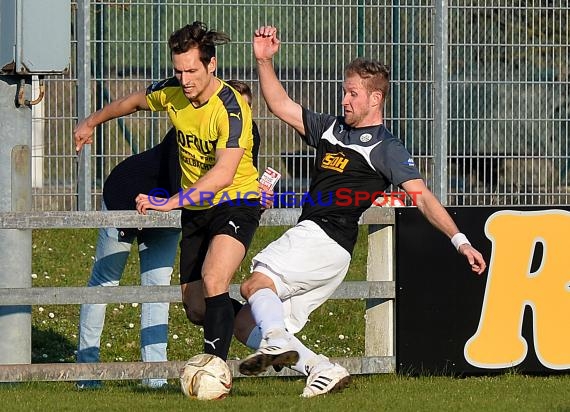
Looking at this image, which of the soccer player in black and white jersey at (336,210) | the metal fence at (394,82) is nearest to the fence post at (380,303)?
the soccer player in black and white jersey at (336,210)

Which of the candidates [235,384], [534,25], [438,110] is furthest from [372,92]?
[534,25]

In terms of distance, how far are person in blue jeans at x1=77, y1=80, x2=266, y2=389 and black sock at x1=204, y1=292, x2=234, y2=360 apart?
1.32 metres

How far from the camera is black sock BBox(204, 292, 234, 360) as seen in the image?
25.8 ft

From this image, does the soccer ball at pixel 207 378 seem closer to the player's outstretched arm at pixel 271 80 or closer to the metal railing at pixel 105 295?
the metal railing at pixel 105 295

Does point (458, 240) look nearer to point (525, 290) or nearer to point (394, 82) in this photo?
point (525, 290)

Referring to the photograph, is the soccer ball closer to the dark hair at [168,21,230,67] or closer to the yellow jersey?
the yellow jersey

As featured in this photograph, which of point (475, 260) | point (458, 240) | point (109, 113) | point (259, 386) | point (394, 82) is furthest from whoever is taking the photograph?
point (394, 82)

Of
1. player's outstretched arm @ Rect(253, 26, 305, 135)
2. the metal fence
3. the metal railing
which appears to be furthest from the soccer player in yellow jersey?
the metal fence

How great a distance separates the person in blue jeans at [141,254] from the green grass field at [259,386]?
259 mm

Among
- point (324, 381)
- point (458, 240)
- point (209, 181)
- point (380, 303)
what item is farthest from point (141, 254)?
point (458, 240)

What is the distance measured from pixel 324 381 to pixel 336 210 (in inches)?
39.3

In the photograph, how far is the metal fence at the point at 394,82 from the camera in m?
11.8

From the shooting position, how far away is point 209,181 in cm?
776

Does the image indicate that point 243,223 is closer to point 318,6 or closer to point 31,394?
point 31,394
